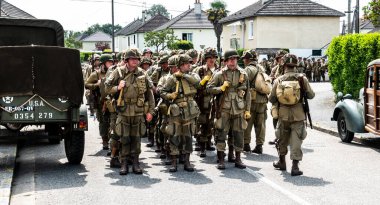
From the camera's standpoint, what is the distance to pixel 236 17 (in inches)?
2426

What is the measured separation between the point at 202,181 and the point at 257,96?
10.5 feet

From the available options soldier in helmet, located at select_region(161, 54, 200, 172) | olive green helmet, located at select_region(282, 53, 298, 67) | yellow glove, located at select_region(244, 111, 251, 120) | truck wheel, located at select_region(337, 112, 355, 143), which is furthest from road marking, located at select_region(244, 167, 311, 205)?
truck wheel, located at select_region(337, 112, 355, 143)

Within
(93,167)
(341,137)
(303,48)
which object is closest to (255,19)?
(303,48)

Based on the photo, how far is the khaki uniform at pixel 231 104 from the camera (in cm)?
965

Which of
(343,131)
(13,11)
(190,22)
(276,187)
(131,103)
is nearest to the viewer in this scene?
(276,187)

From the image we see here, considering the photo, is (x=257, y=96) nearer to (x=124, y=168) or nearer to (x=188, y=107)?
(x=188, y=107)

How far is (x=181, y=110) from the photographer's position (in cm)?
950

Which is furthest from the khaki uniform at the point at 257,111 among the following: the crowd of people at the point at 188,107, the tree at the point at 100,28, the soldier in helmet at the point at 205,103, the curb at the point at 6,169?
the tree at the point at 100,28

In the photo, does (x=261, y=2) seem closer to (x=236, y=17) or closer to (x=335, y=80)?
(x=236, y=17)

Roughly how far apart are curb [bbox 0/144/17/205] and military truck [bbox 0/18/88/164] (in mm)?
554

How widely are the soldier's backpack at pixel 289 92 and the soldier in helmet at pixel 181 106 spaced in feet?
4.48

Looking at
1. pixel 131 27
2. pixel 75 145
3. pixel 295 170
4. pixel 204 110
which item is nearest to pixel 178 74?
pixel 204 110

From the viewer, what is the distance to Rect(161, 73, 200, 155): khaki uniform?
9.52 meters

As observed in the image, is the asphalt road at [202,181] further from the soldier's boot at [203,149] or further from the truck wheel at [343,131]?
the truck wheel at [343,131]
